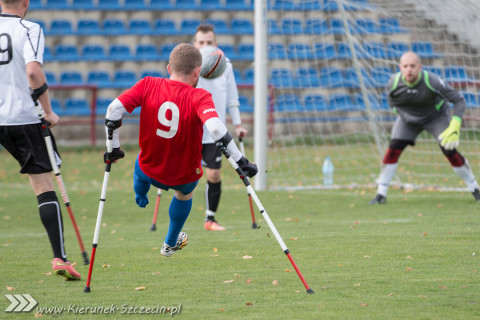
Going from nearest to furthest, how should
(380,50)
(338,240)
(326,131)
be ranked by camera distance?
(338,240)
(380,50)
(326,131)

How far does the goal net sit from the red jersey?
21.5 feet

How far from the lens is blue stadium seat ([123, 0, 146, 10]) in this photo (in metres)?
21.6

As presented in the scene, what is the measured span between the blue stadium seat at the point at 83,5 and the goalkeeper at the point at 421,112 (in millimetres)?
14301

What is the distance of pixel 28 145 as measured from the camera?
5223mm

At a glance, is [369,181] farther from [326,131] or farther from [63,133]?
[63,133]

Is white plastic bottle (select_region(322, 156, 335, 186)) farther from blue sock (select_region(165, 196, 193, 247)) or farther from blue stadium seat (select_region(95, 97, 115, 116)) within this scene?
blue stadium seat (select_region(95, 97, 115, 116))

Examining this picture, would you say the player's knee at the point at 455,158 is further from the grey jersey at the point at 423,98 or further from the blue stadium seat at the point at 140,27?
the blue stadium seat at the point at 140,27

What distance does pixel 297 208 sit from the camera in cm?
966

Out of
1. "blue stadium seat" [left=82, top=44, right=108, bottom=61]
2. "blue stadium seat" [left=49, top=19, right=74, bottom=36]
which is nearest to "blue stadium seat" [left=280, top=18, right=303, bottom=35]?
"blue stadium seat" [left=82, top=44, right=108, bottom=61]

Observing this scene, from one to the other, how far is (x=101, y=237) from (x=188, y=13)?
15165mm

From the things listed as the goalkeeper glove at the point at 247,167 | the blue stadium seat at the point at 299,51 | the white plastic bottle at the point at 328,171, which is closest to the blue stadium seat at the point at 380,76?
the blue stadium seat at the point at 299,51

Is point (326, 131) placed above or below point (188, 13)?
below

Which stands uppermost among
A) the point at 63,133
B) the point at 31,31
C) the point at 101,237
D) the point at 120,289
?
the point at 31,31

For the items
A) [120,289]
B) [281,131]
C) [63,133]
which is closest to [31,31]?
[120,289]
